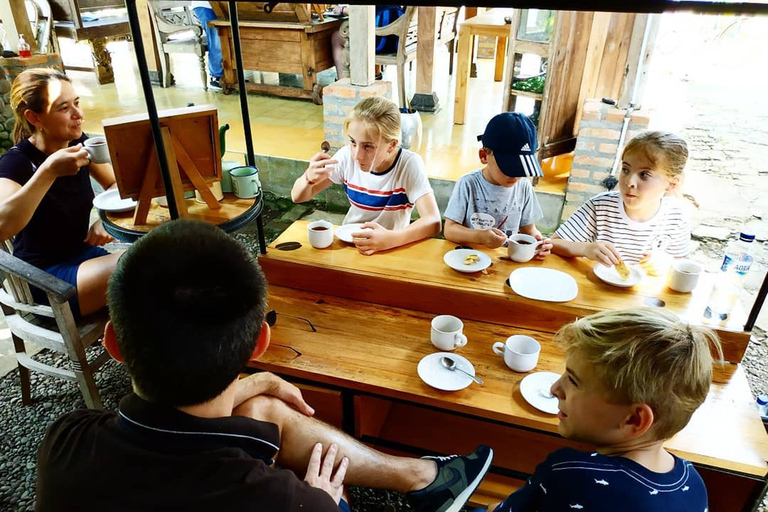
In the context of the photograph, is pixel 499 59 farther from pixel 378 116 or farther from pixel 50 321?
pixel 50 321

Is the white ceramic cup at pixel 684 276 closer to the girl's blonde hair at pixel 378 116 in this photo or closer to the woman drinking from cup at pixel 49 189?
the girl's blonde hair at pixel 378 116

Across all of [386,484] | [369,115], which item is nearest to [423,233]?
[369,115]

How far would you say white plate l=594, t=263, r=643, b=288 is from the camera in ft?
6.75

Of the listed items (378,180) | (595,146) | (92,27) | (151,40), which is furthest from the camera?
(151,40)

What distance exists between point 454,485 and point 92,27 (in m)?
7.77

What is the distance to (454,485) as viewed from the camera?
5.68 feet

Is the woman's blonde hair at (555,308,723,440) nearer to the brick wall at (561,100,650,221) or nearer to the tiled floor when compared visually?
the brick wall at (561,100,650,221)

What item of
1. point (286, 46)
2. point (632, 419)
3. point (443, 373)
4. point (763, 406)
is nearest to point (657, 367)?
point (632, 419)

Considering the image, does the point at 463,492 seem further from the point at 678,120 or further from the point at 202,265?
the point at 678,120

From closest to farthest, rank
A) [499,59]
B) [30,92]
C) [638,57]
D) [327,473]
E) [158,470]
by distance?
[158,470]
[327,473]
[30,92]
[638,57]
[499,59]

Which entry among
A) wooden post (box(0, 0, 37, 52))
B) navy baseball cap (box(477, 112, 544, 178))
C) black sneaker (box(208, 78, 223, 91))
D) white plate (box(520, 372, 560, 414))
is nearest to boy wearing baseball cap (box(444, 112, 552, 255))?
navy baseball cap (box(477, 112, 544, 178))

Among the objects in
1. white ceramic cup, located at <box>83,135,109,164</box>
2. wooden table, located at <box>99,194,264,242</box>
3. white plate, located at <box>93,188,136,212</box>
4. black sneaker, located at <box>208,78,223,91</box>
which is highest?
white ceramic cup, located at <box>83,135,109,164</box>

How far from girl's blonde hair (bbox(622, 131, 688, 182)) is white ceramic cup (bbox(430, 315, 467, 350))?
1128 millimetres

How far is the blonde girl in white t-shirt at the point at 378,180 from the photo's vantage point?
2445 millimetres
